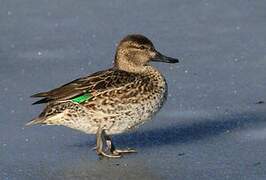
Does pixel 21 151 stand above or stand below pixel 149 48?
below

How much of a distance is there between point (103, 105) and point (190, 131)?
2.47 ft

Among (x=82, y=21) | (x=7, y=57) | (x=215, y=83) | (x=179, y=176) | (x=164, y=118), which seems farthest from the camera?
(x=82, y=21)

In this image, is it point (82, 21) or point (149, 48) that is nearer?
point (149, 48)

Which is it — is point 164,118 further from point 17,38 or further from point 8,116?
point 17,38

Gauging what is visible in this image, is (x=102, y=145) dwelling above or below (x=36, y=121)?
below

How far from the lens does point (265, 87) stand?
828 centimetres

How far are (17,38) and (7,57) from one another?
52cm

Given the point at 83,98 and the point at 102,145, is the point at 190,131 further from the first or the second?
the point at 83,98

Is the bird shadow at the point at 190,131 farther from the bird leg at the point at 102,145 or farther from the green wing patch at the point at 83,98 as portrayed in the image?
the green wing patch at the point at 83,98

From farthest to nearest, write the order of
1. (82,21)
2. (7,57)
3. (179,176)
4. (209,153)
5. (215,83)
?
(82,21) < (7,57) < (215,83) < (209,153) < (179,176)

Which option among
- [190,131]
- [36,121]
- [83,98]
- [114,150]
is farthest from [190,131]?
[36,121]

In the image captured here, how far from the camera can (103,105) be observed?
7.32m

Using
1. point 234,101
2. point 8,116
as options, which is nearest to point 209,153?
point 234,101

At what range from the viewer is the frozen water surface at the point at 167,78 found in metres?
6.82
